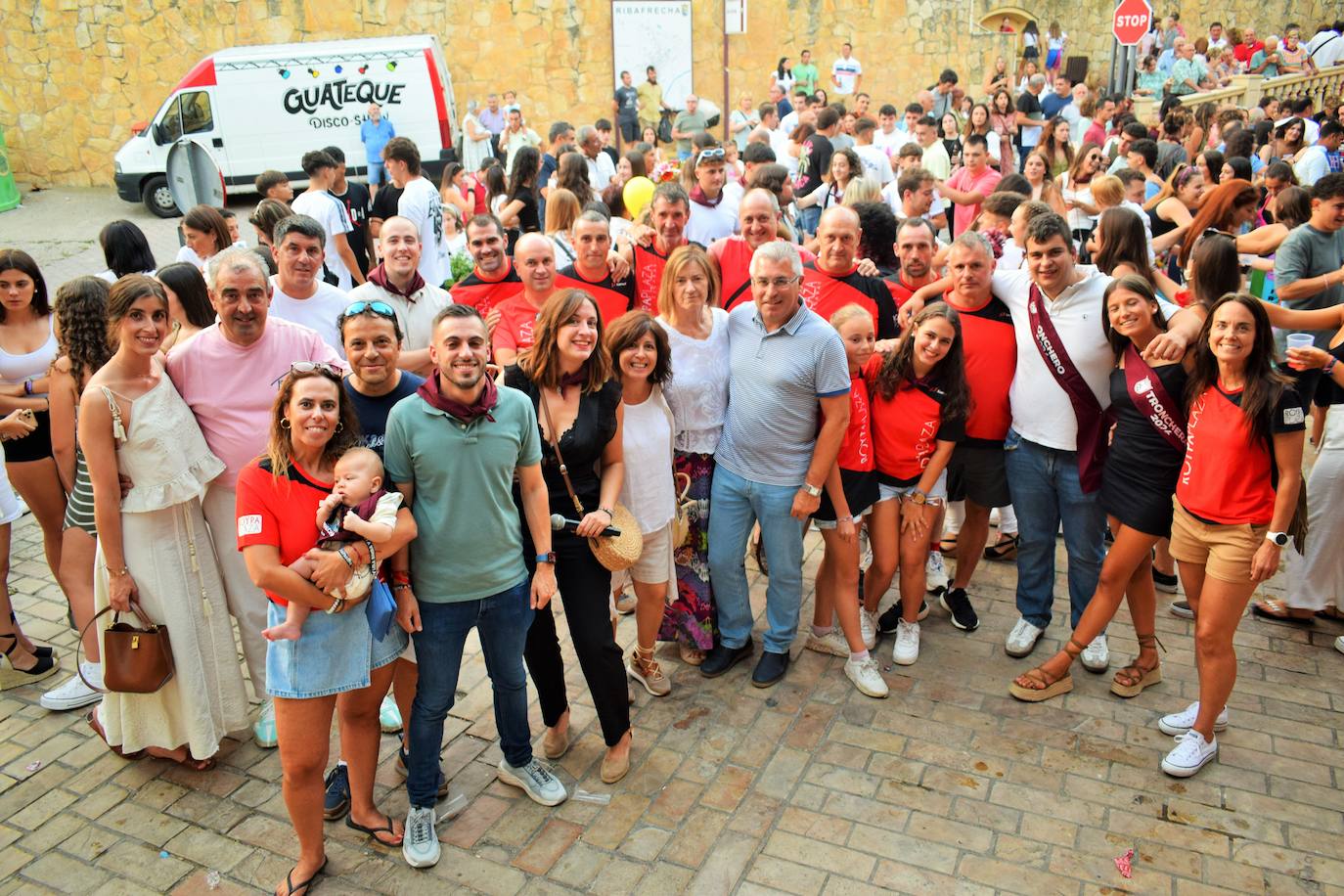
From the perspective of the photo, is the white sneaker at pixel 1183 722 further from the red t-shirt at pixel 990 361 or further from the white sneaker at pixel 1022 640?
the red t-shirt at pixel 990 361

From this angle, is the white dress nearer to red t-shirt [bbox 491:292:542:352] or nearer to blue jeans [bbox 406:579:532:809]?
blue jeans [bbox 406:579:532:809]

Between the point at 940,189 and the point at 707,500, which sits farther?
the point at 940,189

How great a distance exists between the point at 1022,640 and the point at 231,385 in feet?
11.9

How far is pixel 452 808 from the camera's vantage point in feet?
12.0

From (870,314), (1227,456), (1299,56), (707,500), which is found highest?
(1299,56)

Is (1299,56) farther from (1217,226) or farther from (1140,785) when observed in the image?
(1140,785)

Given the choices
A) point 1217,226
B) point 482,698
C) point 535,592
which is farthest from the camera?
point 1217,226

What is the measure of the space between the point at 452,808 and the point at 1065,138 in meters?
10.9

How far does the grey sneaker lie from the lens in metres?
3.70

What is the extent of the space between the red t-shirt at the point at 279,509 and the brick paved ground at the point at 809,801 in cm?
125

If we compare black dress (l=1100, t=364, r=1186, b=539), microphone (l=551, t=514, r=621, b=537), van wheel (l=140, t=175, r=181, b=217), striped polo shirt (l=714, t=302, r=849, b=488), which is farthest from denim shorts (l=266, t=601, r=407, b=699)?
van wheel (l=140, t=175, r=181, b=217)

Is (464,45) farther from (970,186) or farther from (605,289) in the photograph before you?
(605,289)

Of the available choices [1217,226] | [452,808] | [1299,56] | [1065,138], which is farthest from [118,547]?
[1299,56]

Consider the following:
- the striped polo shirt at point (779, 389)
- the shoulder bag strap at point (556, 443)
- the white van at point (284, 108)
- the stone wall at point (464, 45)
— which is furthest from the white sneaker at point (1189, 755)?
the stone wall at point (464, 45)
